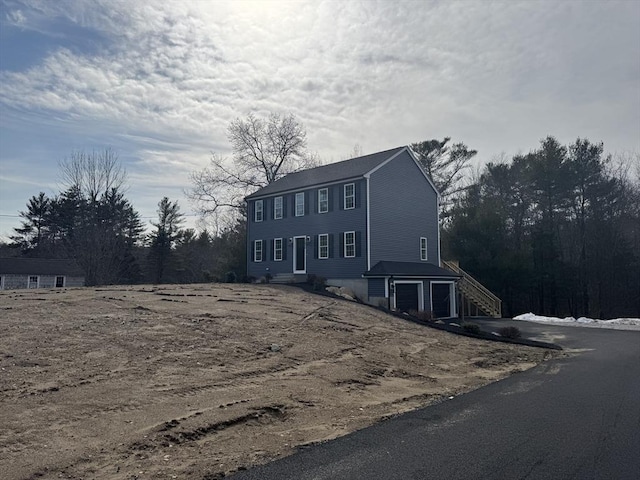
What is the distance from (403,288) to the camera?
1013 inches

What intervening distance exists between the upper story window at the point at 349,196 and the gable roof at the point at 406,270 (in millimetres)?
3438

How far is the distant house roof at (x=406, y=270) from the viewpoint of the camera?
2447 cm

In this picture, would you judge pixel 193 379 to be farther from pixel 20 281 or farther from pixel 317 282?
pixel 20 281

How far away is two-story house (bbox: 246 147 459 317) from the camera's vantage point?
25.6m

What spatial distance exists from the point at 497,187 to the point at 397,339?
29705mm

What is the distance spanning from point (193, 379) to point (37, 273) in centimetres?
4205

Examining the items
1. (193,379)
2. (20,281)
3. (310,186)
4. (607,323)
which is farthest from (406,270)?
(20,281)

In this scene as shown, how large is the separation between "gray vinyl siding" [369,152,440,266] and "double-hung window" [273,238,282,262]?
675 centimetres

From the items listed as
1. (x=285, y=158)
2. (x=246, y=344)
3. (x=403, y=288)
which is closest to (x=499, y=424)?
(x=246, y=344)

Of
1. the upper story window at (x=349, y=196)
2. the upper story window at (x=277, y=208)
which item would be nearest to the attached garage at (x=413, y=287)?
the upper story window at (x=349, y=196)

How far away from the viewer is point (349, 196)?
2653cm

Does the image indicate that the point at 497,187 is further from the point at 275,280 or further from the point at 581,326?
the point at 275,280

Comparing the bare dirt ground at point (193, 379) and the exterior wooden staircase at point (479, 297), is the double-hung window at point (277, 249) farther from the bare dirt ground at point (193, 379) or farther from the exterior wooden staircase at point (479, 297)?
the bare dirt ground at point (193, 379)

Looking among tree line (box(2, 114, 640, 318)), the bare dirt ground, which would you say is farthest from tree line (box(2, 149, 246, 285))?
the bare dirt ground
